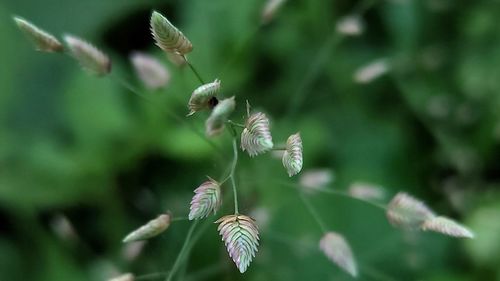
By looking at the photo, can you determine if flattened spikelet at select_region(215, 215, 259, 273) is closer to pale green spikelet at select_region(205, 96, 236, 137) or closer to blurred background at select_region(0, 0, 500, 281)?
pale green spikelet at select_region(205, 96, 236, 137)

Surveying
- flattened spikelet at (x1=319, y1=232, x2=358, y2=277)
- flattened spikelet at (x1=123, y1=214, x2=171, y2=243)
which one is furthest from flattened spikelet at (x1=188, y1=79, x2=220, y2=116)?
flattened spikelet at (x1=319, y1=232, x2=358, y2=277)

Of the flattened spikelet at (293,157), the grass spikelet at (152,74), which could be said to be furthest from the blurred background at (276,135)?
the flattened spikelet at (293,157)

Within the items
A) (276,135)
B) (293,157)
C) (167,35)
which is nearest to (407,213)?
(293,157)

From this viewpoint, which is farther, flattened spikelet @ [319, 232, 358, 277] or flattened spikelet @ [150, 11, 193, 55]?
flattened spikelet @ [319, 232, 358, 277]

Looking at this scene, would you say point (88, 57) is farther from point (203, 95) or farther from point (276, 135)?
point (276, 135)

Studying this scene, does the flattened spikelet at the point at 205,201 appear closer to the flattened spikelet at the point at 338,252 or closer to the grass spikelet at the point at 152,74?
the flattened spikelet at the point at 338,252

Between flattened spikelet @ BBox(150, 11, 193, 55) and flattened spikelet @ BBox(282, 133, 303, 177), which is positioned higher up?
flattened spikelet @ BBox(150, 11, 193, 55)
